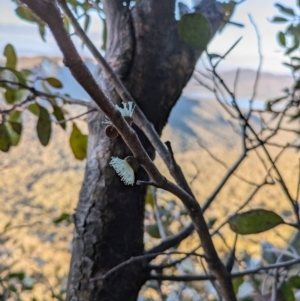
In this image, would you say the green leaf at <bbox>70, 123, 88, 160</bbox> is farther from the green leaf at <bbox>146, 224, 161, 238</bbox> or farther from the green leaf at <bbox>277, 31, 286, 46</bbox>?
the green leaf at <bbox>277, 31, 286, 46</bbox>

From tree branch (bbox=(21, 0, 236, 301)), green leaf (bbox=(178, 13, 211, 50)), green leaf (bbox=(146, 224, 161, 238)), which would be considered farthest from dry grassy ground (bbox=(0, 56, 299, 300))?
tree branch (bbox=(21, 0, 236, 301))

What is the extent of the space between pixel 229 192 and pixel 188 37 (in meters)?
0.88

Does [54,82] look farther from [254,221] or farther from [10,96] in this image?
[254,221]

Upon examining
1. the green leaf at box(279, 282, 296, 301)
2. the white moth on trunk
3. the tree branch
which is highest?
the green leaf at box(279, 282, 296, 301)

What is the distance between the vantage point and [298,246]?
2.29ft

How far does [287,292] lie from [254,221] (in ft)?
0.59

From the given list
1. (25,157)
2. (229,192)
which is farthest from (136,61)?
(229,192)

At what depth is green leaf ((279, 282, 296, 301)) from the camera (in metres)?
0.51

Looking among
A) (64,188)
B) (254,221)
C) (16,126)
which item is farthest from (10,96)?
(64,188)

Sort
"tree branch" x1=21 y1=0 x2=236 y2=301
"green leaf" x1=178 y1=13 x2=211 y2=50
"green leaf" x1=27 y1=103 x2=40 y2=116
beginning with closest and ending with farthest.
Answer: "tree branch" x1=21 y1=0 x2=236 y2=301
"green leaf" x1=178 y1=13 x2=211 y2=50
"green leaf" x1=27 y1=103 x2=40 y2=116

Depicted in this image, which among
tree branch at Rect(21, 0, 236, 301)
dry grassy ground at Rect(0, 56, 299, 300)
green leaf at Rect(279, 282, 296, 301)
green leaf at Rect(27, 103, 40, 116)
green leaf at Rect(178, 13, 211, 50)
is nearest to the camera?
tree branch at Rect(21, 0, 236, 301)

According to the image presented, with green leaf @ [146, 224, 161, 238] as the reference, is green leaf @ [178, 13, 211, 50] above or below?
above

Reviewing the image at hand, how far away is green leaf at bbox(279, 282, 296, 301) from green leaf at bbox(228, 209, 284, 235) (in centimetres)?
17

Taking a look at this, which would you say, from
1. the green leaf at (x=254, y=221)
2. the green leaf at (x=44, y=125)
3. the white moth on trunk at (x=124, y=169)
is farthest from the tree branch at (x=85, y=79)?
the green leaf at (x=44, y=125)
